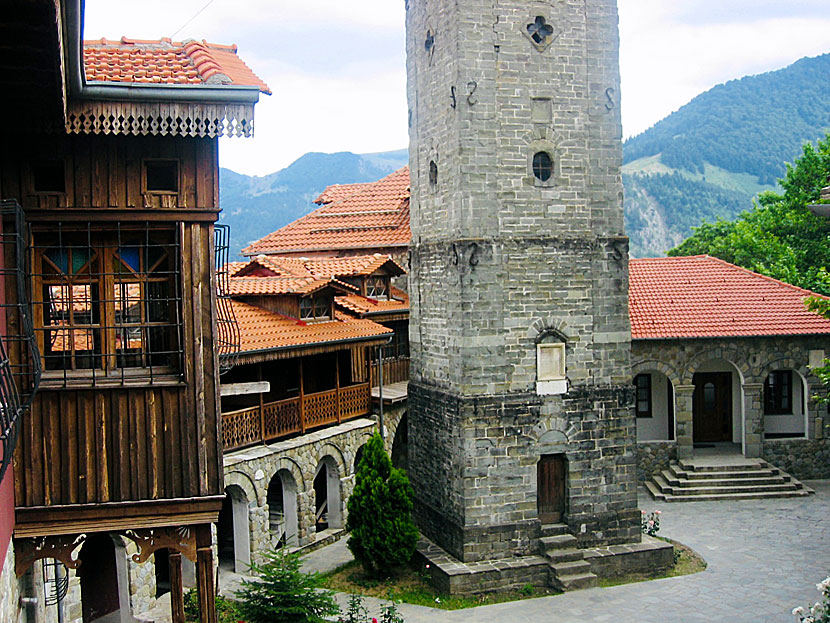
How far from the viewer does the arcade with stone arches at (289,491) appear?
17203 mm

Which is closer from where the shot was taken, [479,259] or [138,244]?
[138,244]

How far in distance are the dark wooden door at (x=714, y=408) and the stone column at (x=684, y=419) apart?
7.96ft

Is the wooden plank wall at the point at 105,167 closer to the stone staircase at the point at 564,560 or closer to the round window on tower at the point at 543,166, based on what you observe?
the round window on tower at the point at 543,166

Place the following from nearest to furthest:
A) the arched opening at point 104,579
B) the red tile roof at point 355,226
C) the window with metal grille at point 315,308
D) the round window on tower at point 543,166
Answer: the arched opening at point 104,579, the round window on tower at point 543,166, the window with metal grille at point 315,308, the red tile roof at point 355,226

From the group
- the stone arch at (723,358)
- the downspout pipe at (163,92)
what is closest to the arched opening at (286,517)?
the downspout pipe at (163,92)

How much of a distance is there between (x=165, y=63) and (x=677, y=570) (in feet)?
44.3

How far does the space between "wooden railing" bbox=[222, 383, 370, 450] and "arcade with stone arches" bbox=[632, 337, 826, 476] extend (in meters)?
7.65

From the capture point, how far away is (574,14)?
57.5ft

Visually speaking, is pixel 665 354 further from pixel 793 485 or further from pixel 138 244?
pixel 138 244

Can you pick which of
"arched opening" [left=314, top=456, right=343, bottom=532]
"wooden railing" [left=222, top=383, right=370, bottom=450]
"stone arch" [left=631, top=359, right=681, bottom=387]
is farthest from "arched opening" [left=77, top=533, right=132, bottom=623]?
"stone arch" [left=631, top=359, right=681, bottom=387]

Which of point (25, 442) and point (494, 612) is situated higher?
point (25, 442)

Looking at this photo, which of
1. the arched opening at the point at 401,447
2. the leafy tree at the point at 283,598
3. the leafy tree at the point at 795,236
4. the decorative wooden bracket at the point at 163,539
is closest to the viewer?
the decorative wooden bracket at the point at 163,539

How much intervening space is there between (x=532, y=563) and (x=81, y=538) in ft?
30.6

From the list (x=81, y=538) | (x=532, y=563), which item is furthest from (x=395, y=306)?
(x=81, y=538)
